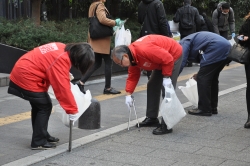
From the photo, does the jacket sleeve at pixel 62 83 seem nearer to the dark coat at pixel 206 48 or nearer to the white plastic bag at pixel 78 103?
the white plastic bag at pixel 78 103

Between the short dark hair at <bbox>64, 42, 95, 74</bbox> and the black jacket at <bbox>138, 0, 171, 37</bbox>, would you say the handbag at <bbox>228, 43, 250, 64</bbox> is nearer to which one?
the short dark hair at <bbox>64, 42, 95, 74</bbox>

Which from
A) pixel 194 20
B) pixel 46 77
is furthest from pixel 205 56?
pixel 194 20

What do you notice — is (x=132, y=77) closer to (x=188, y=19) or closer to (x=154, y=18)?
(x=154, y=18)

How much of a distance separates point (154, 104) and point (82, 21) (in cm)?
783

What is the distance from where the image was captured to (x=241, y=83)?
37.8 ft

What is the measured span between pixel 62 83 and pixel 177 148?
1576mm

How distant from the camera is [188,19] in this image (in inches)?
532

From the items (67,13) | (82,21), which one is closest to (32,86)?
(82,21)

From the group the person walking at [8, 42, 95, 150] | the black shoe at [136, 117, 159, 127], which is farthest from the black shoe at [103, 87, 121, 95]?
the person walking at [8, 42, 95, 150]

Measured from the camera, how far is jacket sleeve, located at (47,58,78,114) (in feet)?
19.2

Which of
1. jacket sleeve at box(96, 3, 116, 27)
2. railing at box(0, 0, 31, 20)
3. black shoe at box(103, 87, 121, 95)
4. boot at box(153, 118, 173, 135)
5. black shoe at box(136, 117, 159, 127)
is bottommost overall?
black shoe at box(103, 87, 121, 95)

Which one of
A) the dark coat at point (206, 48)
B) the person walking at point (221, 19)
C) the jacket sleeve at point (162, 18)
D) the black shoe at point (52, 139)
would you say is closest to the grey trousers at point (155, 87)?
the dark coat at point (206, 48)

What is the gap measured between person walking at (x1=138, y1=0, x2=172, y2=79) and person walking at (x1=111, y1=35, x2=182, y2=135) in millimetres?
3063

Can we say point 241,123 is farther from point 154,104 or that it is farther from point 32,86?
point 32,86
